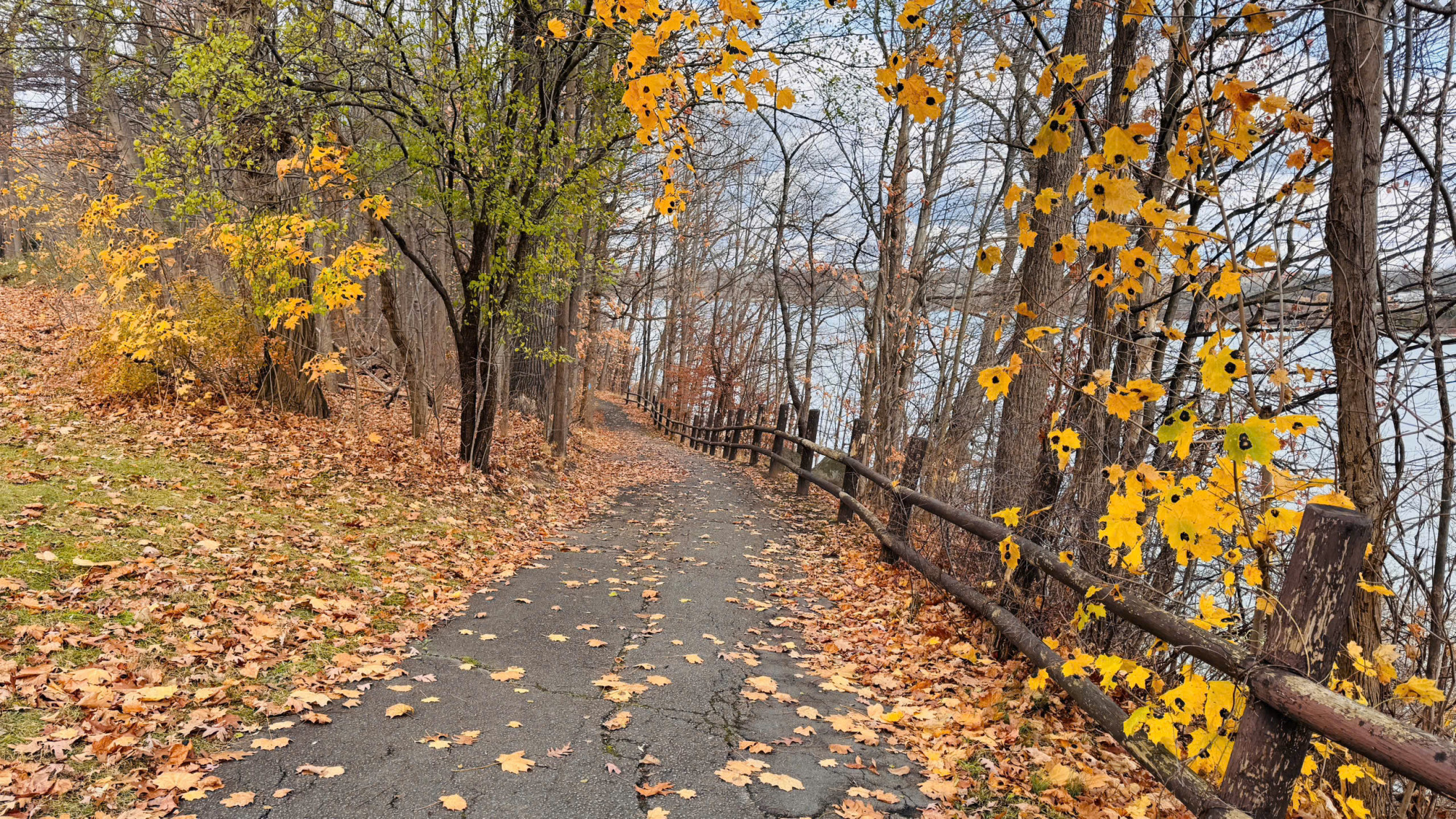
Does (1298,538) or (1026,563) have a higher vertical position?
(1298,538)

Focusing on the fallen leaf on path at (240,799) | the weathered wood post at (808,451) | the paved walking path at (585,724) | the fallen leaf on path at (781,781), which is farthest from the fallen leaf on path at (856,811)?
the weathered wood post at (808,451)

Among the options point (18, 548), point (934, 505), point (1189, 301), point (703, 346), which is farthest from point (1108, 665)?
point (703, 346)

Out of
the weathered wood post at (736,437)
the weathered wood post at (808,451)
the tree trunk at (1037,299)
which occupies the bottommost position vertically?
the weathered wood post at (736,437)

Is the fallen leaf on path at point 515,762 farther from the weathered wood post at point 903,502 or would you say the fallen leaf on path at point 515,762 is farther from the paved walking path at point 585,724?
the weathered wood post at point 903,502

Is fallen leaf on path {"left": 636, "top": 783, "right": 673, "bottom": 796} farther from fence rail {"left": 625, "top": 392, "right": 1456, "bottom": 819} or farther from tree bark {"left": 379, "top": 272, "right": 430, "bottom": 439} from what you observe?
tree bark {"left": 379, "top": 272, "right": 430, "bottom": 439}

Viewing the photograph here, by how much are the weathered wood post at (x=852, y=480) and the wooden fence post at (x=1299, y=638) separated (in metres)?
6.25

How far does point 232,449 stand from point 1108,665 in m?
8.12

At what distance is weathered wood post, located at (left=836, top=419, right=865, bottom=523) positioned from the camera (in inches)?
368

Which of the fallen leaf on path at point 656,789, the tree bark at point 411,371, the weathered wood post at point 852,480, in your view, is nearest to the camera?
the fallen leaf on path at point 656,789

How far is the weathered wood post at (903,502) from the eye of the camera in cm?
699

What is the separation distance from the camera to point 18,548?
4.36 meters

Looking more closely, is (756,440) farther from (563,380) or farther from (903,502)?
(903,502)

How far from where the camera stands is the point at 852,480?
9.36m

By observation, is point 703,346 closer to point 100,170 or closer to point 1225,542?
point 100,170
